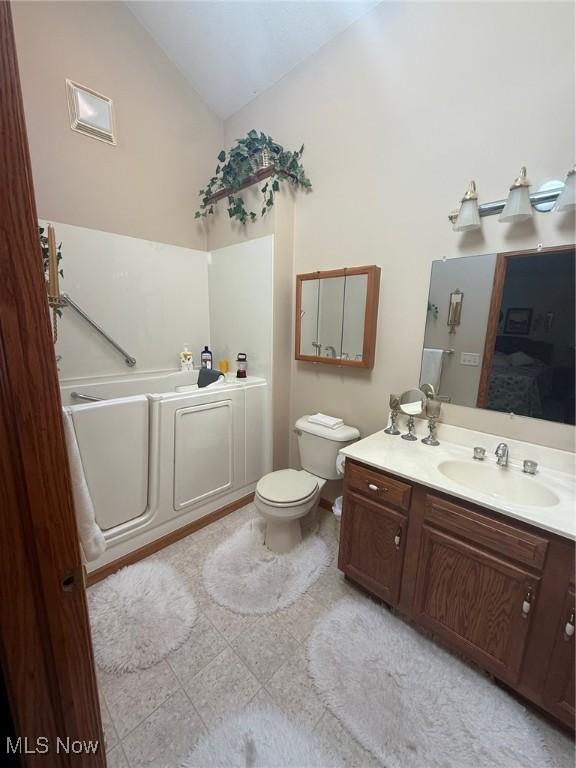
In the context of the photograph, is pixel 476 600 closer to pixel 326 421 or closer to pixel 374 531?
pixel 374 531

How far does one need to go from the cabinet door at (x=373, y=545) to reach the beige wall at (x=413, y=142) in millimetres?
629

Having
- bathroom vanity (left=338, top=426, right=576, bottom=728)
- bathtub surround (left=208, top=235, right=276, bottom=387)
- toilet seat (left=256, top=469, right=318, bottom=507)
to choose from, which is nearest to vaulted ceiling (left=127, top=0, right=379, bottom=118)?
bathtub surround (left=208, top=235, right=276, bottom=387)

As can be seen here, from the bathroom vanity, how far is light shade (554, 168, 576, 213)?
98 centimetres

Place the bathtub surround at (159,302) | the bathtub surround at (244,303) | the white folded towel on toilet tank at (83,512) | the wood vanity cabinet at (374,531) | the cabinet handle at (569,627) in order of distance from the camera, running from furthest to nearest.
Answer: the bathtub surround at (244,303), the bathtub surround at (159,302), the wood vanity cabinet at (374,531), the cabinet handle at (569,627), the white folded towel on toilet tank at (83,512)

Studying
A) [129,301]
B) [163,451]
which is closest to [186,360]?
[129,301]

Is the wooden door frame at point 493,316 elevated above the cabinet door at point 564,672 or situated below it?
above

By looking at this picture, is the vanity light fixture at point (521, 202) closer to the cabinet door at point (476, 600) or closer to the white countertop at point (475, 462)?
the white countertop at point (475, 462)

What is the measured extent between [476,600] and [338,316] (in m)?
1.57

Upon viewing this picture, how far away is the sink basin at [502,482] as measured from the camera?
4.15ft

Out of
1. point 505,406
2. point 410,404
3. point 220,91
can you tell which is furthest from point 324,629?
point 220,91

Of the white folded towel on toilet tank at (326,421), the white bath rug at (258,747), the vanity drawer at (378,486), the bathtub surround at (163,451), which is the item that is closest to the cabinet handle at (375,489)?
the vanity drawer at (378,486)

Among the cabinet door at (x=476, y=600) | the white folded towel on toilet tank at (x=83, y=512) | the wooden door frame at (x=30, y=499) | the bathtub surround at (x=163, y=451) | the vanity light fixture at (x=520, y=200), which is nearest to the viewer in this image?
the wooden door frame at (x=30, y=499)

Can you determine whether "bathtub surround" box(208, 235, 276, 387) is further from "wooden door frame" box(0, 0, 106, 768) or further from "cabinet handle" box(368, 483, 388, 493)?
"wooden door frame" box(0, 0, 106, 768)

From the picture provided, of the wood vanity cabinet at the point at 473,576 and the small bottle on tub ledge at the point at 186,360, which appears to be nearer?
the wood vanity cabinet at the point at 473,576
